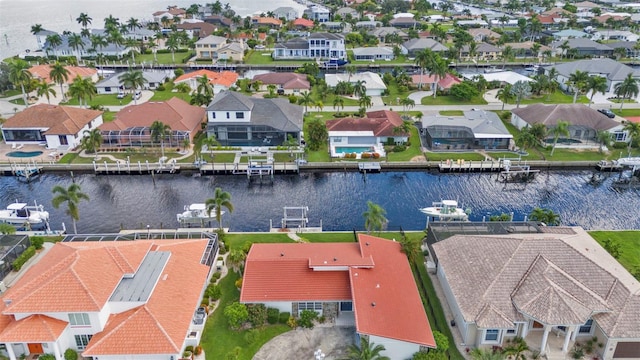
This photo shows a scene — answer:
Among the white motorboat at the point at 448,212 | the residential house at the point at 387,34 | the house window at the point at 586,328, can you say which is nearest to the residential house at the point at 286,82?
the white motorboat at the point at 448,212

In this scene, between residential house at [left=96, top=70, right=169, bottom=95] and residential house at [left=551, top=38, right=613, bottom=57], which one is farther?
residential house at [left=551, top=38, right=613, bottom=57]

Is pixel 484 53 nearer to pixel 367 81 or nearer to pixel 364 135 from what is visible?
pixel 367 81

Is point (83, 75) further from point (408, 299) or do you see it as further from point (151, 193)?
point (408, 299)

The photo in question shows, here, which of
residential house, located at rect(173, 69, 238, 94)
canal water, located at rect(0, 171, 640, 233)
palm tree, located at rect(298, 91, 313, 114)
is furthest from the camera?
residential house, located at rect(173, 69, 238, 94)

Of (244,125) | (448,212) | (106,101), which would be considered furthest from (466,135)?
(106,101)

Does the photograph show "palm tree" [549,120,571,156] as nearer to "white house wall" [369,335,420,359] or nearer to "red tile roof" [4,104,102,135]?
"white house wall" [369,335,420,359]

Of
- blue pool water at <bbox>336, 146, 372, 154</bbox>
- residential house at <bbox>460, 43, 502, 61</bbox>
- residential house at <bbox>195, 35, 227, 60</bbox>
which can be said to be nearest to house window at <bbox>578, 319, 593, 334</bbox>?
blue pool water at <bbox>336, 146, 372, 154</bbox>
